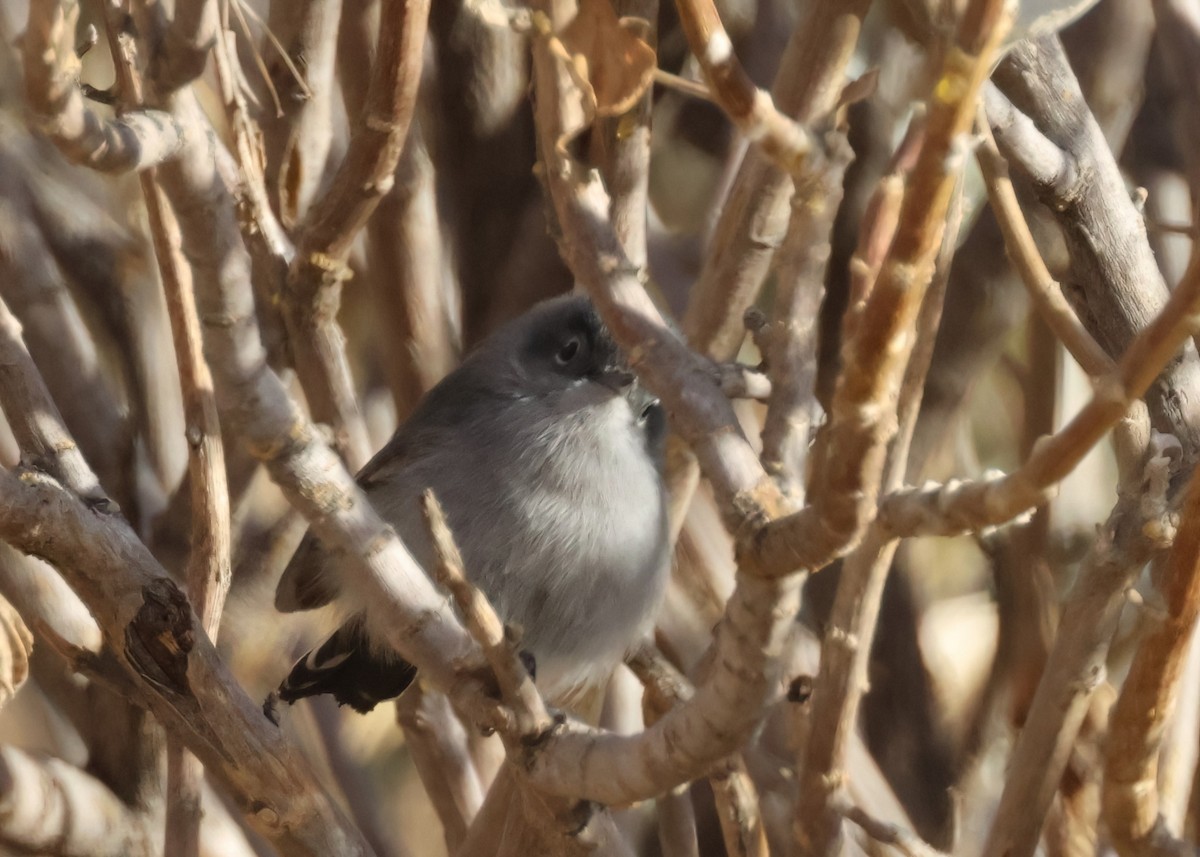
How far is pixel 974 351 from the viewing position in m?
2.59

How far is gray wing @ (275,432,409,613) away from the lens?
6.46 ft

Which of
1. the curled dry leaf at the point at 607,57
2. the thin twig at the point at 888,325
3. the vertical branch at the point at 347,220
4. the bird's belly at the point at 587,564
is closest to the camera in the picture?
the thin twig at the point at 888,325

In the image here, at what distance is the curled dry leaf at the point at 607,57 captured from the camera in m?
0.97

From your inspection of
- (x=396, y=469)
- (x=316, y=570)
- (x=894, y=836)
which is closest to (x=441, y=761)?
(x=316, y=570)

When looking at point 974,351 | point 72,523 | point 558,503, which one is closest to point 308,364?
point 558,503

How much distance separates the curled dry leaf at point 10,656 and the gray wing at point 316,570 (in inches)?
17.9

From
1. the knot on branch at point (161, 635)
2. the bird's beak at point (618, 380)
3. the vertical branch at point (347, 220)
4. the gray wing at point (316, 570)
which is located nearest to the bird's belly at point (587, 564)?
the bird's beak at point (618, 380)

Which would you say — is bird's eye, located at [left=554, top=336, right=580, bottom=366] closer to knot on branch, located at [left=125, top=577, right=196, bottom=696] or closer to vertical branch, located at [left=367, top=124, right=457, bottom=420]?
vertical branch, located at [left=367, top=124, right=457, bottom=420]

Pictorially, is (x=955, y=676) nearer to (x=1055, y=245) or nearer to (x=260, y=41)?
(x=1055, y=245)

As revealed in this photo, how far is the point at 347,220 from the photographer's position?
6.31 ft

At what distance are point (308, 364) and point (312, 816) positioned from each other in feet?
3.05

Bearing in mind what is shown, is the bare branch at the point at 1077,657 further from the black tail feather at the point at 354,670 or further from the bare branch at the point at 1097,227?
the black tail feather at the point at 354,670

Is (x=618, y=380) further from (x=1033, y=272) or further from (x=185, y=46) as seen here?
(x=185, y=46)

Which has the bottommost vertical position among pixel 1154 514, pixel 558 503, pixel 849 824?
pixel 849 824
